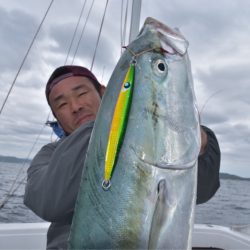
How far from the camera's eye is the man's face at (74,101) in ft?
7.07

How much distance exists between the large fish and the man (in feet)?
1.32

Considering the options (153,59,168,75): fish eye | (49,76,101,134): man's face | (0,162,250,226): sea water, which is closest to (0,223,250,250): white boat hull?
(0,162,250,226): sea water

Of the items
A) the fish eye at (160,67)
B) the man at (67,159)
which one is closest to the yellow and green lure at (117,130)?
the fish eye at (160,67)

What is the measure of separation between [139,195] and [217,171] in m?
0.86

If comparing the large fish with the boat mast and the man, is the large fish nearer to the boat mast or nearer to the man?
the man

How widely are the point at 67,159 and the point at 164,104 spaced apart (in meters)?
0.62

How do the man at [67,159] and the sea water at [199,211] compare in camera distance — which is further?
the sea water at [199,211]

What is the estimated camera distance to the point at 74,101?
2188mm

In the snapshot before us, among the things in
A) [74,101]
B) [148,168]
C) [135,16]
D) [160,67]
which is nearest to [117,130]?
[148,168]

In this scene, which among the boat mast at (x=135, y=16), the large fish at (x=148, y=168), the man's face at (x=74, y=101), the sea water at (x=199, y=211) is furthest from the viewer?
the sea water at (x=199, y=211)

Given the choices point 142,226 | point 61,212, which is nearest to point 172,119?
point 142,226

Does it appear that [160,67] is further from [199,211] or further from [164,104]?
[199,211]

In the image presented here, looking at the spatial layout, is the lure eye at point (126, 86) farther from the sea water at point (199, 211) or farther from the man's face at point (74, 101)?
the sea water at point (199, 211)

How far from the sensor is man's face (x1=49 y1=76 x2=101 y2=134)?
7.07 feet
